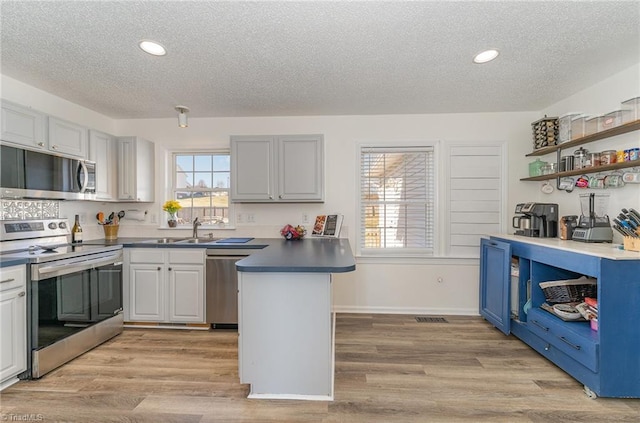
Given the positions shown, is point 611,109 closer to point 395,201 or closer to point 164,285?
point 395,201

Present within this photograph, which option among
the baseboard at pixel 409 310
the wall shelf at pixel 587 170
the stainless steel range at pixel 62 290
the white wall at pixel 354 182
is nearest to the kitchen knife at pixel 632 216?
the wall shelf at pixel 587 170

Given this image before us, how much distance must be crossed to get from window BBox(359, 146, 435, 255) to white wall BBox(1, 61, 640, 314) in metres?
0.15

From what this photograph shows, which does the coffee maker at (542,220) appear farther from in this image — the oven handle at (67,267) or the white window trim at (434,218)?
the oven handle at (67,267)

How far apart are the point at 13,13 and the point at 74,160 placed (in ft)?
4.31

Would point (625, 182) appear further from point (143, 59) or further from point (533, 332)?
point (143, 59)

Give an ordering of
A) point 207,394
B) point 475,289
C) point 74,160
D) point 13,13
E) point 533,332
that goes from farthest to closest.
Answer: point 475,289
point 74,160
point 533,332
point 207,394
point 13,13

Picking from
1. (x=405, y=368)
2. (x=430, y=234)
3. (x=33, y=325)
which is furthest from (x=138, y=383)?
(x=430, y=234)

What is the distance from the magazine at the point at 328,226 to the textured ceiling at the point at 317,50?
1.25 meters

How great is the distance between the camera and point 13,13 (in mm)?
1675

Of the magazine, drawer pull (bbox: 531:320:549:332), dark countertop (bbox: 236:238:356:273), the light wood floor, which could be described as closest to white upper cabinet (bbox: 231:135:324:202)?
the magazine

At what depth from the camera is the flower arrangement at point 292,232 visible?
326cm

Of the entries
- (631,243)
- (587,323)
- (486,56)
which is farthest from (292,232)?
(631,243)

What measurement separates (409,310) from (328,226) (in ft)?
4.53

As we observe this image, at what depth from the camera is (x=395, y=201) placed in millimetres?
3527
